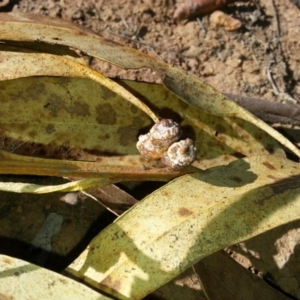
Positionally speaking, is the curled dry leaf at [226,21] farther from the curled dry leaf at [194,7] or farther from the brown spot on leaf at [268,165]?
the brown spot on leaf at [268,165]

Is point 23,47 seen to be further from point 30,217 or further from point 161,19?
point 161,19

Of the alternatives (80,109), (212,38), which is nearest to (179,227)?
(80,109)

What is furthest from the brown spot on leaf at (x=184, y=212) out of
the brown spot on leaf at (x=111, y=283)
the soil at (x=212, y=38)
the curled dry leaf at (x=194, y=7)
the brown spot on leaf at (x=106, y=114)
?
the curled dry leaf at (x=194, y=7)

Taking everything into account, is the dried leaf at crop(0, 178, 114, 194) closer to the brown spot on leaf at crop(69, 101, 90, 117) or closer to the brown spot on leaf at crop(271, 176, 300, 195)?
the brown spot on leaf at crop(69, 101, 90, 117)

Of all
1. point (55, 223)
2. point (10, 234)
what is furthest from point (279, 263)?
point (10, 234)

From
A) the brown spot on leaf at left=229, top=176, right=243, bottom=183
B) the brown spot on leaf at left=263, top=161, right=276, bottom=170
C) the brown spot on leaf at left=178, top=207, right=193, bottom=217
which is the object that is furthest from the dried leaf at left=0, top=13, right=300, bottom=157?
the brown spot on leaf at left=178, top=207, right=193, bottom=217
